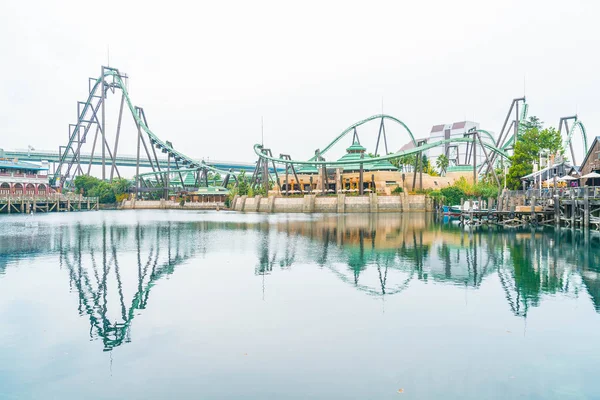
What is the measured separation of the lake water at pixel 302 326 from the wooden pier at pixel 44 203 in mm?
70989

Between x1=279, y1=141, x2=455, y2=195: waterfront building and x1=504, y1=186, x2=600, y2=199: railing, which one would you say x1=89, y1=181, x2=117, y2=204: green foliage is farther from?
x1=504, y1=186, x2=600, y2=199: railing

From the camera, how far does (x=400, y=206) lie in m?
78.3

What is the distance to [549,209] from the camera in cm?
4350

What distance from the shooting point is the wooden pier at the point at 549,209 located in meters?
38.1

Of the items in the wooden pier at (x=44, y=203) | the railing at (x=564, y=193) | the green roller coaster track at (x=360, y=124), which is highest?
the green roller coaster track at (x=360, y=124)

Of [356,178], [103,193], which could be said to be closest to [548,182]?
[356,178]

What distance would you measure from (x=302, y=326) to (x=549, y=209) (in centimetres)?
3785

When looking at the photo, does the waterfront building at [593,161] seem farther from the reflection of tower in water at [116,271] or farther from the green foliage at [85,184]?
the green foliage at [85,184]

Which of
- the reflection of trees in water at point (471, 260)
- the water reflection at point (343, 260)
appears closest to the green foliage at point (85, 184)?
the water reflection at point (343, 260)

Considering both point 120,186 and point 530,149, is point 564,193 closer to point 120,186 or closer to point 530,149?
point 530,149

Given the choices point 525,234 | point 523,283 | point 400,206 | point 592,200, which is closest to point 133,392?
point 523,283

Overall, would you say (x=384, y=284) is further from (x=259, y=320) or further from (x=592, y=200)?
(x=592, y=200)

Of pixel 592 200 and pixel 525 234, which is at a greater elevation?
pixel 592 200

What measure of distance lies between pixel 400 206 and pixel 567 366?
2726 inches
